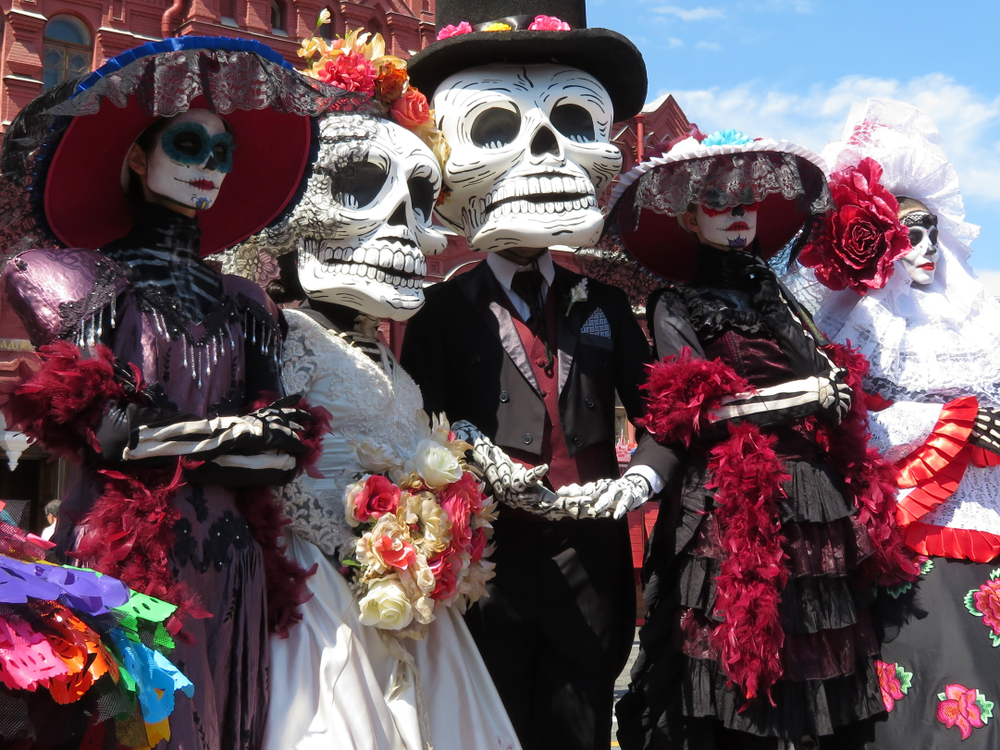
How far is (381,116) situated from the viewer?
348 cm

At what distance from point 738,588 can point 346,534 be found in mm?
1221

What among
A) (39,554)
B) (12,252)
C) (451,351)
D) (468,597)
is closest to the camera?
(39,554)

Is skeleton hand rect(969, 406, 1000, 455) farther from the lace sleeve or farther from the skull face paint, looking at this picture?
the skull face paint

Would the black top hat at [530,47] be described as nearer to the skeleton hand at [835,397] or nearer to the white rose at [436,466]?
the skeleton hand at [835,397]

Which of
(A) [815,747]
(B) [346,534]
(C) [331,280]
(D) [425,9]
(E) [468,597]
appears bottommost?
(A) [815,747]

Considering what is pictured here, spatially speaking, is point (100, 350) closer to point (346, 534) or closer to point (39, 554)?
point (39, 554)

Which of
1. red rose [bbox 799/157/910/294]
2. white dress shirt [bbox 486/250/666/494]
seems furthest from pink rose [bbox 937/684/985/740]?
white dress shirt [bbox 486/250/666/494]

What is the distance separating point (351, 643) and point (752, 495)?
135 cm

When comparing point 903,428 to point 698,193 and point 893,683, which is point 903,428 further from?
point 698,193

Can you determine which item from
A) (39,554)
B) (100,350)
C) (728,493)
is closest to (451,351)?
(728,493)

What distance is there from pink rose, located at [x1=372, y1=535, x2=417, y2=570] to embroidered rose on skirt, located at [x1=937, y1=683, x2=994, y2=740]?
71.7 inches

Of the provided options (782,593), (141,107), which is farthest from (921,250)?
(141,107)

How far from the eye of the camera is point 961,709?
11.2 feet

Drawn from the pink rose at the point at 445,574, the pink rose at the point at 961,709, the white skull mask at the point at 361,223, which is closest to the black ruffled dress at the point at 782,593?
the pink rose at the point at 961,709
